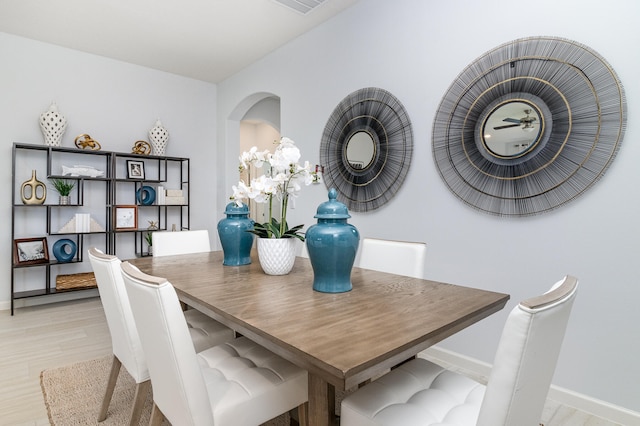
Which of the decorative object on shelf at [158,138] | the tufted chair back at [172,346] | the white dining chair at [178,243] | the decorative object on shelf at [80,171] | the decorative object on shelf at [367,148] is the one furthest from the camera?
the decorative object on shelf at [158,138]

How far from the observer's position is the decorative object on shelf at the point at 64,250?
12.1 ft

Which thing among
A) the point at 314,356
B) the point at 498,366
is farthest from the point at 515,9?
the point at 314,356

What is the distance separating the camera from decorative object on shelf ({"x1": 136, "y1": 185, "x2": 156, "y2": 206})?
4.23m

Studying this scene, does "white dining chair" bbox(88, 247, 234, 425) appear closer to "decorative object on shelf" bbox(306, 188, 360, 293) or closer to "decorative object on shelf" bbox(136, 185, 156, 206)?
"decorative object on shelf" bbox(306, 188, 360, 293)

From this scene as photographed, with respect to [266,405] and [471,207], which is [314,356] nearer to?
[266,405]

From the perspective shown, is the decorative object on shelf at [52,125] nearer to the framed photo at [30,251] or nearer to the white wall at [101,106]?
the white wall at [101,106]

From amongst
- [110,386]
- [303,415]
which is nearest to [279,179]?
[303,415]

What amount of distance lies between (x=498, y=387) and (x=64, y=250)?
4338 mm

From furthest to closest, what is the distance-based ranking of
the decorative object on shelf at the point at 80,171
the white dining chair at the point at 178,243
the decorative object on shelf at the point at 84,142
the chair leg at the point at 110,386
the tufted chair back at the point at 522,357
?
the decorative object on shelf at the point at 84,142 < the decorative object on shelf at the point at 80,171 < the white dining chair at the point at 178,243 < the chair leg at the point at 110,386 < the tufted chair back at the point at 522,357

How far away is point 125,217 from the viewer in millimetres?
4121

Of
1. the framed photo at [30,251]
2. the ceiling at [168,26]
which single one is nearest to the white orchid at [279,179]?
the ceiling at [168,26]

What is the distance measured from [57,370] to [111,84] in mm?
3257

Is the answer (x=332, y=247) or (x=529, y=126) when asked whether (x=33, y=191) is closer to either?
(x=332, y=247)

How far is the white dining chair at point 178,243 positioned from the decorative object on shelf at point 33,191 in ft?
6.31
